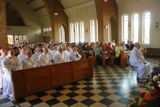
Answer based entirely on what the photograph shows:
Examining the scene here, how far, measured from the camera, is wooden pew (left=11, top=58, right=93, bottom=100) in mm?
4454

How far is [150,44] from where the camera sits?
12.0 metres

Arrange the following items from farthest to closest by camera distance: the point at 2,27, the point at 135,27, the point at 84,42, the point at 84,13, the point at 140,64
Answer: the point at 84,13 < the point at 84,42 < the point at 135,27 < the point at 2,27 < the point at 140,64

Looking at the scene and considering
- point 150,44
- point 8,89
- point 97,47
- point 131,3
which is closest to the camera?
point 8,89

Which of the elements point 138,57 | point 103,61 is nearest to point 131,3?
point 103,61

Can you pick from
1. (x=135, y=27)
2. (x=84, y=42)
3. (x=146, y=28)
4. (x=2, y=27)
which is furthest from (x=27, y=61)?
(x=135, y=27)

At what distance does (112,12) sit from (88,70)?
8.98 meters

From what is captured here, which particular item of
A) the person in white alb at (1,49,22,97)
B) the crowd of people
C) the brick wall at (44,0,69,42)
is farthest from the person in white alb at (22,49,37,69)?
the brick wall at (44,0,69,42)

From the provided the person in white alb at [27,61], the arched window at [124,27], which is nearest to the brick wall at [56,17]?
the arched window at [124,27]

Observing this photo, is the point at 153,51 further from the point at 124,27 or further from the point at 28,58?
the point at 28,58

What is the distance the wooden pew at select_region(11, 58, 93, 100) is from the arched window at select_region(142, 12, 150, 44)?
26.2 feet

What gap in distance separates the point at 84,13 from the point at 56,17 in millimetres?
3479

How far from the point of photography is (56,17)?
17906mm

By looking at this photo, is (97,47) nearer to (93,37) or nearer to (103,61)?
(103,61)

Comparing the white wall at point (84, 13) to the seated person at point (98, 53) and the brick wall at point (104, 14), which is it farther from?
the seated person at point (98, 53)
